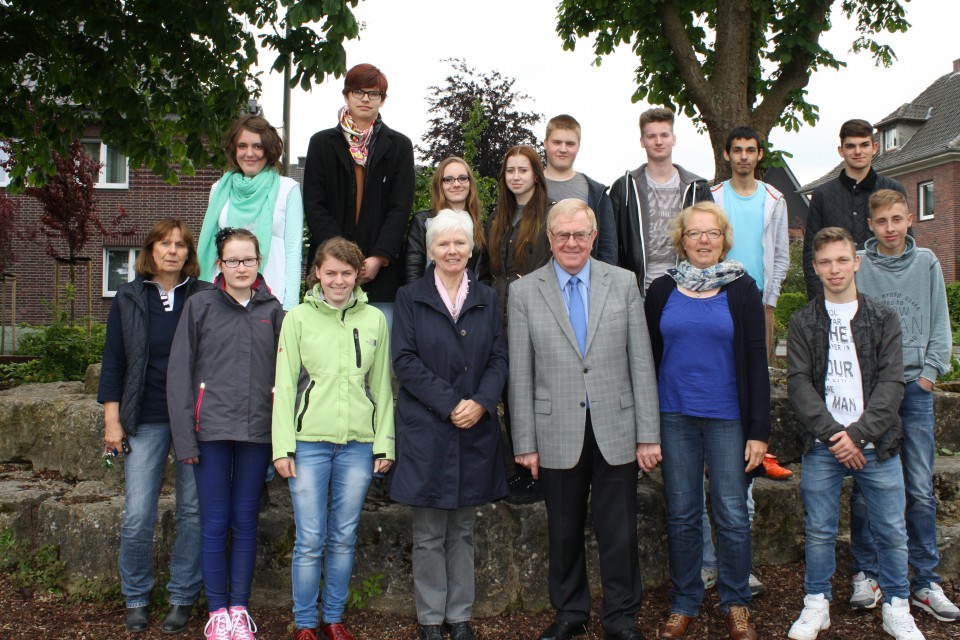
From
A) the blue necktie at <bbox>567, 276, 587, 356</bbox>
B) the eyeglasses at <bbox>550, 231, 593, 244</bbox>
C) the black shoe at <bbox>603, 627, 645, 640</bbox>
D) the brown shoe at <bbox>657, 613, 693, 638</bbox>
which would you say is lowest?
the brown shoe at <bbox>657, 613, 693, 638</bbox>

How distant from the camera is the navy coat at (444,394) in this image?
3.64m

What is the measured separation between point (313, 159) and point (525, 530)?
7.85ft

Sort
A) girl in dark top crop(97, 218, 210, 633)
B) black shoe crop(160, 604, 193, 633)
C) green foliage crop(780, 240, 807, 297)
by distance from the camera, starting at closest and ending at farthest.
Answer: girl in dark top crop(97, 218, 210, 633), black shoe crop(160, 604, 193, 633), green foliage crop(780, 240, 807, 297)

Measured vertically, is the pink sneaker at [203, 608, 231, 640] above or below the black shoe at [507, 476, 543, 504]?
below

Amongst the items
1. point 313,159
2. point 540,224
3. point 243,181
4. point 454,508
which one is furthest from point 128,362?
point 540,224

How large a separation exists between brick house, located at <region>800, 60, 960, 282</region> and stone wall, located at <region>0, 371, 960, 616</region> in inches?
1143

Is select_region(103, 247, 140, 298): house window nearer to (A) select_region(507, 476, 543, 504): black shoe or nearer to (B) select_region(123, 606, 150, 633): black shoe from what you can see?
(B) select_region(123, 606, 150, 633): black shoe

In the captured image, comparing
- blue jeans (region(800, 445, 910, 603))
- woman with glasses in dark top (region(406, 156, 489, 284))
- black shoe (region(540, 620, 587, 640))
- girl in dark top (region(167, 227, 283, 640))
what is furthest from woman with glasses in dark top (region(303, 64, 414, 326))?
blue jeans (region(800, 445, 910, 603))

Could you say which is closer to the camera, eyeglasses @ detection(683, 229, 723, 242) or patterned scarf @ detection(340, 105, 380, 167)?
eyeglasses @ detection(683, 229, 723, 242)

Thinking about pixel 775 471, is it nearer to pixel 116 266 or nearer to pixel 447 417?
pixel 447 417

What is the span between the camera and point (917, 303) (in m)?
4.08

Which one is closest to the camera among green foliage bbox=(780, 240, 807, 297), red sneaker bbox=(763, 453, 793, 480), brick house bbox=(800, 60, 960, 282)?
red sneaker bbox=(763, 453, 793, 480)

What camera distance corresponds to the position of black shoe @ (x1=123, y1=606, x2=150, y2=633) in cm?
399

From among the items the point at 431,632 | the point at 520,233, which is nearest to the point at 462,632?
the point at 431,632
